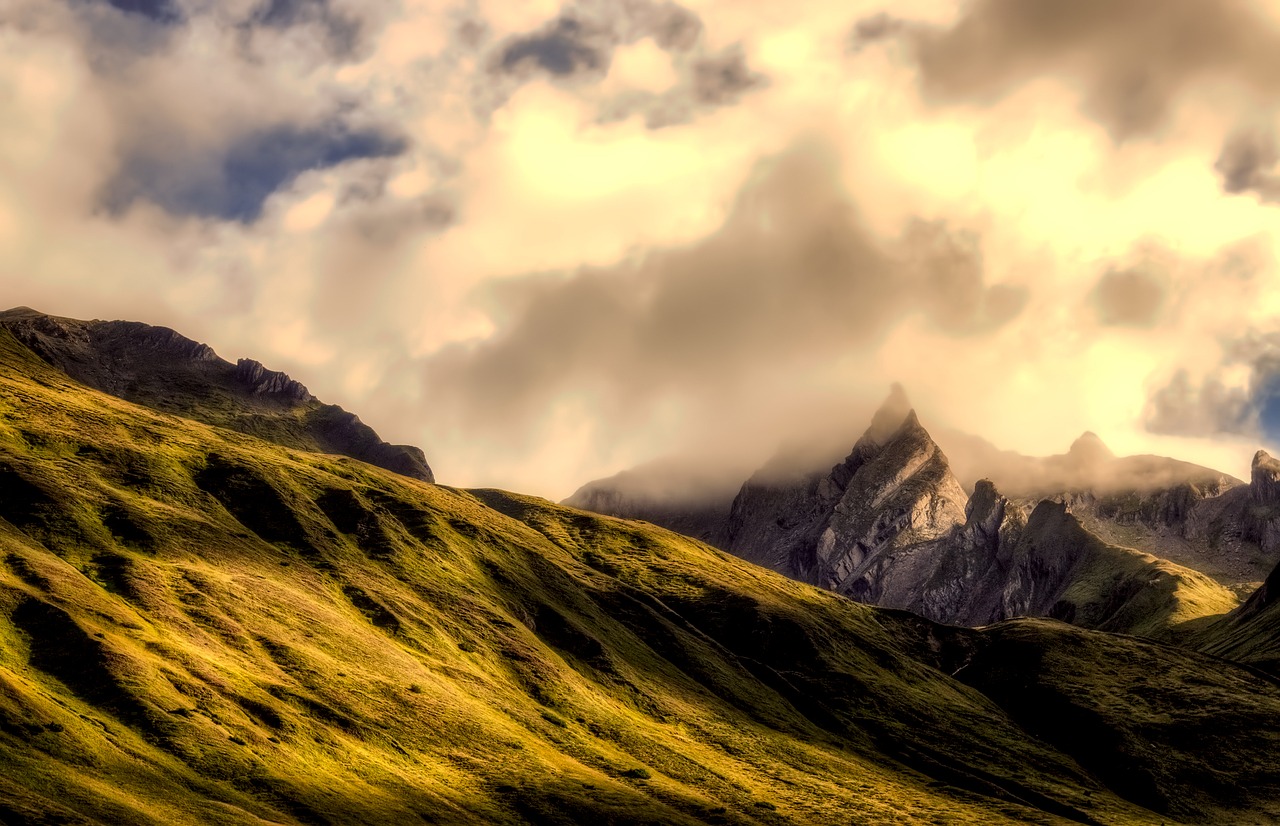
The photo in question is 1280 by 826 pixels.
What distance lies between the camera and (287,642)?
499 ft

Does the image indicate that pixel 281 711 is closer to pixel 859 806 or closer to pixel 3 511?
pixel 3 511

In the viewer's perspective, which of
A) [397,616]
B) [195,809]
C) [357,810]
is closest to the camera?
[195,809]

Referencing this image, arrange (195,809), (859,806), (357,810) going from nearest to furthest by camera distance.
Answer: (195,809) < (357,810) < (859,806)

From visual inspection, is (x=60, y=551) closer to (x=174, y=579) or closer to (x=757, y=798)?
(x=174, y=579)

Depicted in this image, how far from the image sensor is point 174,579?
6206 inches

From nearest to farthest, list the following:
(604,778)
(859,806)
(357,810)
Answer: (357,810), (604,778), (859,806)

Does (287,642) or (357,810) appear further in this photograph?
(287,642)

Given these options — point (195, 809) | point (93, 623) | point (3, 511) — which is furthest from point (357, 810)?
point (3, 511)

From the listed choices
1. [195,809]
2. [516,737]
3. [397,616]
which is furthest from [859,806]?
[195,809]

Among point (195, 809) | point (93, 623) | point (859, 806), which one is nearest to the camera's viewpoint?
point (195, 809)

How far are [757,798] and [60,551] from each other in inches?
4687

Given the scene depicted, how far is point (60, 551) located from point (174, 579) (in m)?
17.4

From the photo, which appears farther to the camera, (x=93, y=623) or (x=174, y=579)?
(x=174, y=579)

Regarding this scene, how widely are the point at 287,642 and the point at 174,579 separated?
2291 cm
